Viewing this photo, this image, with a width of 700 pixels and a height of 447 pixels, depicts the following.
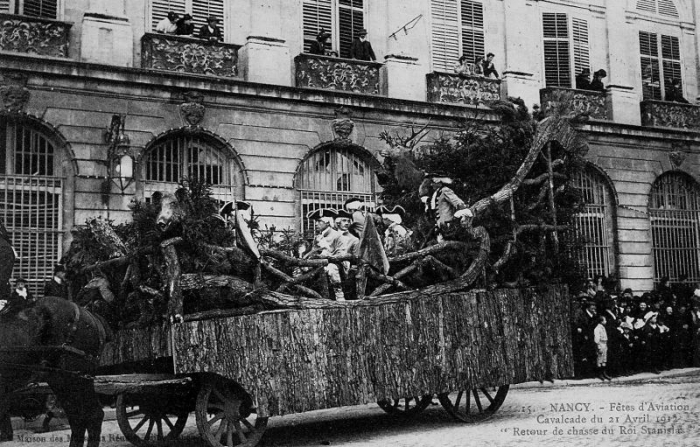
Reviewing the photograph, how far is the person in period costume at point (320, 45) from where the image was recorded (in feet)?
56.4

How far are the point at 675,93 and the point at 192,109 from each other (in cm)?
1347

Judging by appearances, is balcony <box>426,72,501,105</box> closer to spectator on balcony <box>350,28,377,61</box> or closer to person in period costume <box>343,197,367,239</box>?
spectator on balcony <box>350,28,377,61</box>

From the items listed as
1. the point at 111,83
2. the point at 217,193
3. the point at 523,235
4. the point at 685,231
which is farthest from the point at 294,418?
the point at 685,231

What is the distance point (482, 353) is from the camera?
9.21 metres

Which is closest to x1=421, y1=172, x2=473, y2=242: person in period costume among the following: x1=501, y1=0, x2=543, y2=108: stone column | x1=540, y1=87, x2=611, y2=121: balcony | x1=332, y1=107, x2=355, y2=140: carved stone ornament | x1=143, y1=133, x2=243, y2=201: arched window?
x1=143, y1=133, x2=243, y2=201: arched window

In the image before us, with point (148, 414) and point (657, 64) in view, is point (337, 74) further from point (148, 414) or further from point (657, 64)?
point (148, 414)

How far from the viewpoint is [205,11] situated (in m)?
A: 16.5

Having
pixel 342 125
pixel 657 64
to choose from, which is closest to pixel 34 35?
pixel 342 125

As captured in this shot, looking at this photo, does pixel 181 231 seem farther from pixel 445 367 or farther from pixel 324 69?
pixel 324 69

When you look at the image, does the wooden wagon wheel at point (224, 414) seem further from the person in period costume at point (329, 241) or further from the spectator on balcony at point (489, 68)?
the spectator on balcony at point (489, 68)

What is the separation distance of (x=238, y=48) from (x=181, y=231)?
934cm

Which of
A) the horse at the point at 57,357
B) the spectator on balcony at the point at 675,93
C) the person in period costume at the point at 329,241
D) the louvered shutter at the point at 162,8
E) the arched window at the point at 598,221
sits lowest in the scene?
the horse at the point at 57,357

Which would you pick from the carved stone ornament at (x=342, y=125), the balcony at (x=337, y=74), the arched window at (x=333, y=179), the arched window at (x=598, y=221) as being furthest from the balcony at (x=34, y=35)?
the arched window at (x=598, y=221)

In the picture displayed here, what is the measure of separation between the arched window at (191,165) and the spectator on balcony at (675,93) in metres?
12.5
